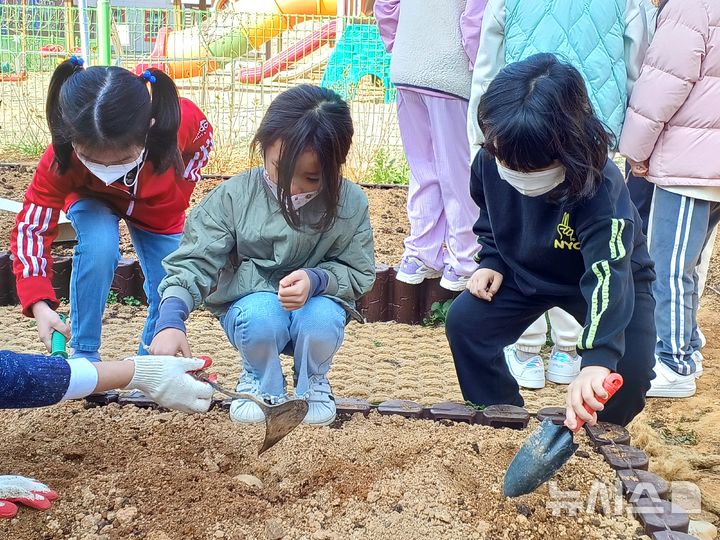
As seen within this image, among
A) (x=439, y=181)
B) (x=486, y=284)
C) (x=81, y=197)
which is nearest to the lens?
(x=486, y=284)

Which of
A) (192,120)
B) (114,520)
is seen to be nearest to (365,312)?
(192,120)

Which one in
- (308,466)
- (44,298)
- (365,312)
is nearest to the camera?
(308,466)

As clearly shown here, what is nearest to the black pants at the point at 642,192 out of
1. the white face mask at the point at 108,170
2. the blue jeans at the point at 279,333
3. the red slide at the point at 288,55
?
the blue jeans at the point at 279,333

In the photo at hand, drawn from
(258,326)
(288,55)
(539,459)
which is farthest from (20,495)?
(288,55)

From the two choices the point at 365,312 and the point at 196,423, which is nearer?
the point at 196,423

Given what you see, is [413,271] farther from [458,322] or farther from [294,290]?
[294,290]

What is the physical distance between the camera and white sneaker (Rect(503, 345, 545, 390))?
3.28 m

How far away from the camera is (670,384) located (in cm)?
322

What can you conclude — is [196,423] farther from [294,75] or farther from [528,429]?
[294,75]

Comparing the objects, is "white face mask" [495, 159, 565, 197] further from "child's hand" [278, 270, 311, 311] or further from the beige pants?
the beige pants

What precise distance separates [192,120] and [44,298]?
0.85m

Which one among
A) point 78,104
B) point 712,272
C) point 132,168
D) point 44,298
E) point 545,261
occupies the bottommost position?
Answer: point 712,272

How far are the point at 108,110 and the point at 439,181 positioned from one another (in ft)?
5.93

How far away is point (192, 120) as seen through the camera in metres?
2.98
